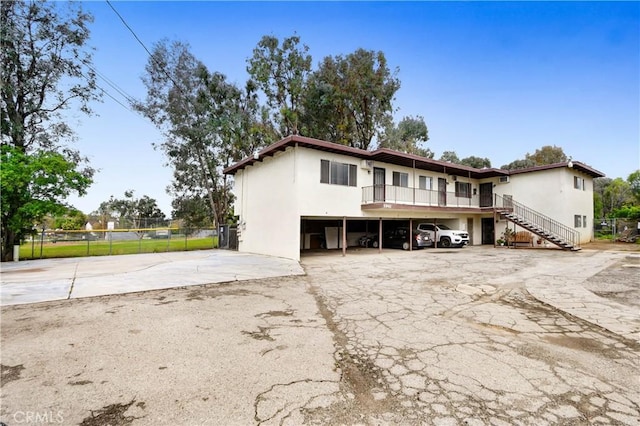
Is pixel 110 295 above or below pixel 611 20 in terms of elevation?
below

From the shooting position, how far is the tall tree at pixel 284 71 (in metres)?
27.5

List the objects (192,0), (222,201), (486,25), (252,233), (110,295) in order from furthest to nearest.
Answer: (222,201)
(252,233)
(486,25)
(192,0)
(110,295)

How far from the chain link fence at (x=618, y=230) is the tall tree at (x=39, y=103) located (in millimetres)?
36378

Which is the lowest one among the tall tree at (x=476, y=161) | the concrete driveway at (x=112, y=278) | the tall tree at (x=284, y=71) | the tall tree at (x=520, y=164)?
the concrete driveway at (x=112, y=278)

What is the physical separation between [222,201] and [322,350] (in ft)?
97.9

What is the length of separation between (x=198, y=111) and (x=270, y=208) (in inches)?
657

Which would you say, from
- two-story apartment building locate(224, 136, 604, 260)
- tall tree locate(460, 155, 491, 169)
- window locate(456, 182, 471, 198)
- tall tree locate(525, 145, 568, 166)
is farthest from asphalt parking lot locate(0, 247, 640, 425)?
tall tree locate(525, 145, 568, 166)

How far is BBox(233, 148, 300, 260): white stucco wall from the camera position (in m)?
13.9

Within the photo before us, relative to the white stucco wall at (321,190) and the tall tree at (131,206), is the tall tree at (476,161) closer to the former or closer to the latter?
the white stucco wall at (321,190)

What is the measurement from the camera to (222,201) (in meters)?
31.5

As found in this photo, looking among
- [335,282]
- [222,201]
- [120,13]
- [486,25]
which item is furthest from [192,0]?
[222,201]

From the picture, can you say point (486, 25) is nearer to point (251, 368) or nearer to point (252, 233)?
point (252, 233)

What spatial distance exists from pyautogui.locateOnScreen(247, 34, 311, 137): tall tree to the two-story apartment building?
10.4 meters

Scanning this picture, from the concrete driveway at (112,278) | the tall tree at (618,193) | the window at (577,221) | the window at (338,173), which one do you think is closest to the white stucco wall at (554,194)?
the window at (577,221)
